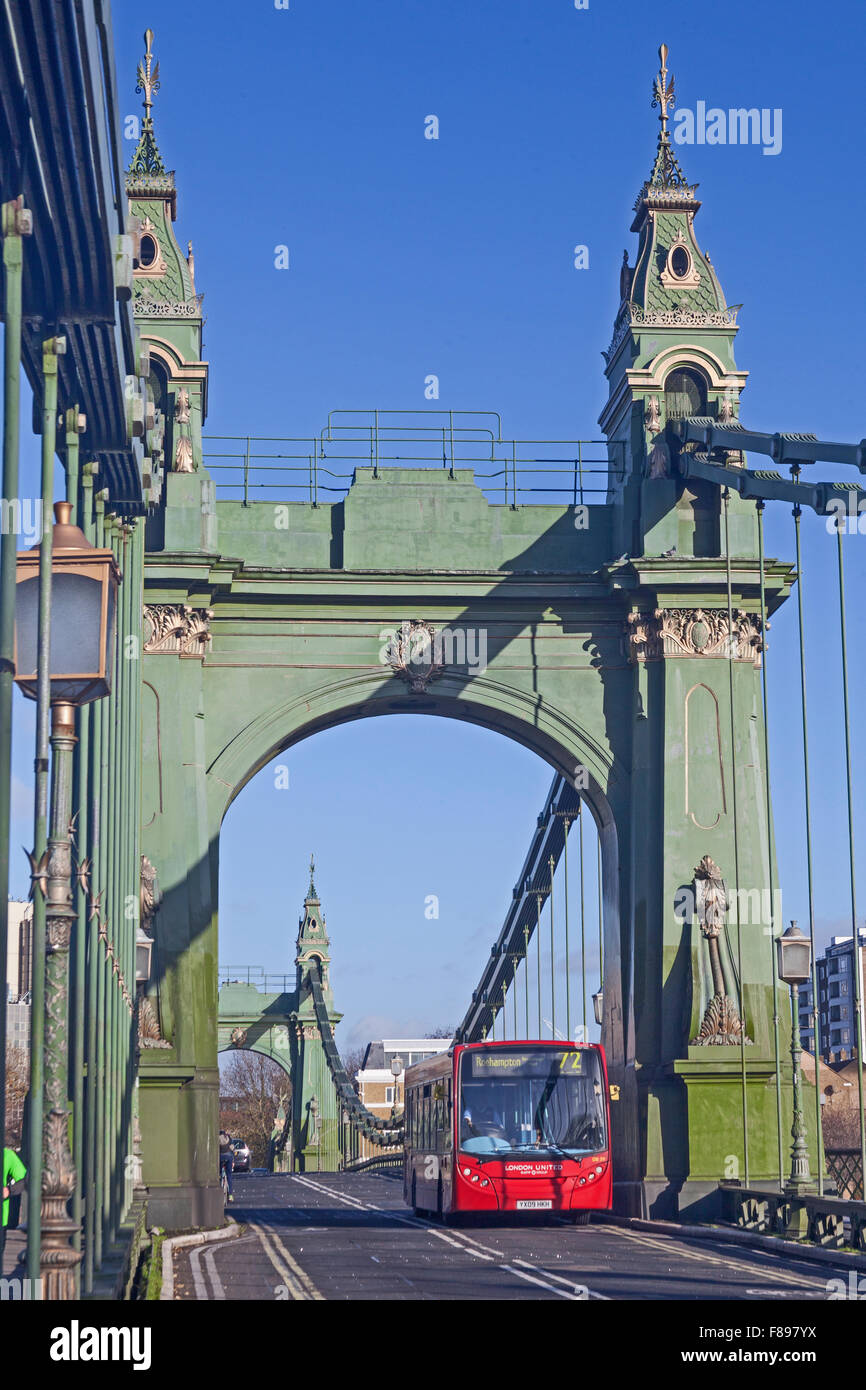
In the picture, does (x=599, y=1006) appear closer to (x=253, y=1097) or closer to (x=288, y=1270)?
(x=288, y=1270)

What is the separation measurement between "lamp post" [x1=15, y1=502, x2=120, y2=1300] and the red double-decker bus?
57.6ft

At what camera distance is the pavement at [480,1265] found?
15.8 metres

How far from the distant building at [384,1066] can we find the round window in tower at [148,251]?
82.9 metres

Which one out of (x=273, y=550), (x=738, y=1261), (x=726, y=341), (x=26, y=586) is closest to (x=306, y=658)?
(x=273, y=550)

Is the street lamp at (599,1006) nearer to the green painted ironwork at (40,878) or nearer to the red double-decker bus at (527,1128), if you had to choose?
the red double-decker bus at (527,1128)

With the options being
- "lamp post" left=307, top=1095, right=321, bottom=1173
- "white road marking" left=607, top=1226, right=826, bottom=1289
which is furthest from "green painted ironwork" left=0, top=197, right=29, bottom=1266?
"lamp post" left=307, top=1095, right=321, bottom=1173

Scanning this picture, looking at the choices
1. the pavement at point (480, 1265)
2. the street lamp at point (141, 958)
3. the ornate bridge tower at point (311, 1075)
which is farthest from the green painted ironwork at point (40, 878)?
the ornate bridge tower at point (311, 1075)

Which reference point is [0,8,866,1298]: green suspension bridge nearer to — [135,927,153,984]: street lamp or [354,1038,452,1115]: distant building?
[135,927,153,984]: street lamp

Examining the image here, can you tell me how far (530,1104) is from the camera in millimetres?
27062

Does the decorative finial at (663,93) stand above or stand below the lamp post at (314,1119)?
above

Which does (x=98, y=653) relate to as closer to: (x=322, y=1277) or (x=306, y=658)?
(x=322, y=1277)

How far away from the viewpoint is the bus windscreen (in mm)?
26938

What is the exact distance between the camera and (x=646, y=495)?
1179 inches
